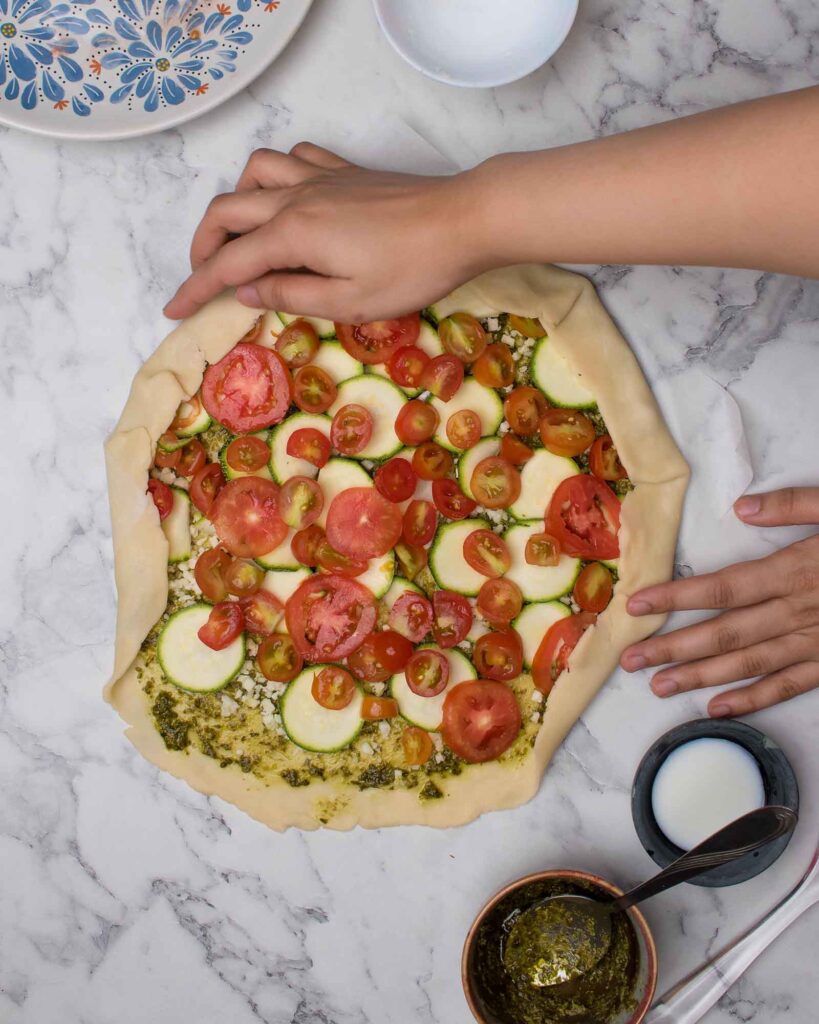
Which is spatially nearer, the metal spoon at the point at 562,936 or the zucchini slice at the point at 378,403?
the metal spoon at the point at 562,936

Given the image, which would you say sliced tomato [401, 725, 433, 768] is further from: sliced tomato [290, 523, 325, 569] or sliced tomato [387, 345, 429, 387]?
sliced tomato [387, 345, 429, 387]

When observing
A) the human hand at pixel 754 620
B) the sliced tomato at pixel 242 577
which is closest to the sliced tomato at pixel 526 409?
the human hand at pixel 754 620

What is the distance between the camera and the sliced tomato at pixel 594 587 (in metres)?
2.11

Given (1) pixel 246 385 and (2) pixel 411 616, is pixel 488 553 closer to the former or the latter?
(2) pixel 411 616

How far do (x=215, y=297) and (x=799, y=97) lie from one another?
123 centimetres

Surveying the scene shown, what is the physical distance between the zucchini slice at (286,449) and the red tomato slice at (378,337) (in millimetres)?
172

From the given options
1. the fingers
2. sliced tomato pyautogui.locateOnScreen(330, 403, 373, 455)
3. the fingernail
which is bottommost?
the fingers

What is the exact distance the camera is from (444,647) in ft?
7.09

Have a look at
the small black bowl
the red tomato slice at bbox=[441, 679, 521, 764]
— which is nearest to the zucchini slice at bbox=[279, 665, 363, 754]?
the red tomato slice at bbox=[441, 679, 521, 764]

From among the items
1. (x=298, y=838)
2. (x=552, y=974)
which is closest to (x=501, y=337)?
(x=298, y=838)

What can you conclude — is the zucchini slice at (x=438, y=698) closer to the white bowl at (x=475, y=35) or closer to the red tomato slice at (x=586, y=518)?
the red tomato slice at (x=586, y=518)

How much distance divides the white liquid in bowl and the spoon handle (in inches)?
7.1

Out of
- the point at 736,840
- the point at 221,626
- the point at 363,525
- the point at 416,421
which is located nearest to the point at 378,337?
the point at 416,421

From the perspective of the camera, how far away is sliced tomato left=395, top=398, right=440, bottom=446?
2.11 m
